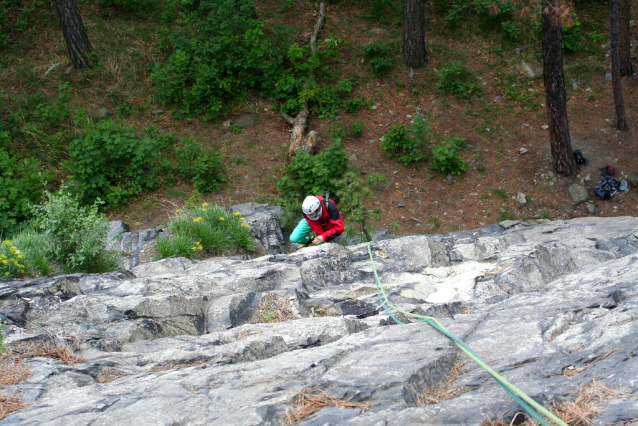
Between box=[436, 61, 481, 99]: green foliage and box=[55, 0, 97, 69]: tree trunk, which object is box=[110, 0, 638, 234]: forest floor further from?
box=[55, 0, 97, 69]: tree trunk

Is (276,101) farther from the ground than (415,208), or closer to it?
farther from the ground

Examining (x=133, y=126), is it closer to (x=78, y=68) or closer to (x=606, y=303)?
(x=78, y=68)

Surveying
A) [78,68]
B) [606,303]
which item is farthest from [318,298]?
[78,68]

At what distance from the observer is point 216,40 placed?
12.5m

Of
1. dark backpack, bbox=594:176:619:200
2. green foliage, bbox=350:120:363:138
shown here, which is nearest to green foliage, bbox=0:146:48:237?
green foliage, bbox=350:120:363:138

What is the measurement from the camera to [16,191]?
31.5 feet

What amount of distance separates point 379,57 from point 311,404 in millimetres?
12112

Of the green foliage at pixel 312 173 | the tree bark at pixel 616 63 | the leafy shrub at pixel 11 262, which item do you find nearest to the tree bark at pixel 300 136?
the green foliage at pixel 312 173

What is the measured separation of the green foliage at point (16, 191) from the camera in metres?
9.42

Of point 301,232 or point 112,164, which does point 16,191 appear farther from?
point 301,232

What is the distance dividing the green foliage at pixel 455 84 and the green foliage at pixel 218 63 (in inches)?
167

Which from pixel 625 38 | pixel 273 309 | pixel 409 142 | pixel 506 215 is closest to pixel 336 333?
pixel 273 309

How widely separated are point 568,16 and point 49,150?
432 inches

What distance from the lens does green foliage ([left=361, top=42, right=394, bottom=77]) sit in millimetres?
13242
